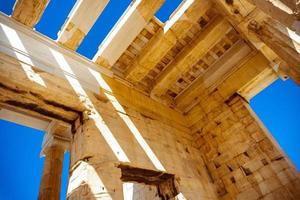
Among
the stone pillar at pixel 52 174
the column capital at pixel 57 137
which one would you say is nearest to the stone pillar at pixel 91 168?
the stone pillar at pixel 52 174

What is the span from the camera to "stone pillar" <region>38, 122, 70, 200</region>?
5.15m

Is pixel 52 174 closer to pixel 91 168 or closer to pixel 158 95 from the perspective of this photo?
pixel 91 168

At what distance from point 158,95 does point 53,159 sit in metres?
3.36

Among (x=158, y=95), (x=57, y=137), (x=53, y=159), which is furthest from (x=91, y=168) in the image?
(x=158, y=95)

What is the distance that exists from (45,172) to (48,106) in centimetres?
269

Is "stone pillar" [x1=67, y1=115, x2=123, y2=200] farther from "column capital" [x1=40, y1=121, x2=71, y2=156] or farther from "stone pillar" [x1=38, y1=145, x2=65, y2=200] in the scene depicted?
"column capital" [x1=40, y1=121, x2=71, y2=156]

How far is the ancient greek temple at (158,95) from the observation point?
345 cm

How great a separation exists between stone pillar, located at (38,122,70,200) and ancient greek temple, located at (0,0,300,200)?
27mm

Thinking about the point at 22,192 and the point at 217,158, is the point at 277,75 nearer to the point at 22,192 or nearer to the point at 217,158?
the point at 217,158

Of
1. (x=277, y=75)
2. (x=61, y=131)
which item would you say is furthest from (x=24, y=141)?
(x=277, y=75)

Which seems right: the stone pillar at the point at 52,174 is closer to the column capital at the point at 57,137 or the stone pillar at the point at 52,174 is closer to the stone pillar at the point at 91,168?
the column capital at the point at 57,137

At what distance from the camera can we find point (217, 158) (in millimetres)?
5457

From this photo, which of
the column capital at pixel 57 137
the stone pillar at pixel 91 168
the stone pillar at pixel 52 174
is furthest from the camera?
the column capital at pixel 57 137

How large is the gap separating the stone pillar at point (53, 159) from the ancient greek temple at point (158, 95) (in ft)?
0.09
